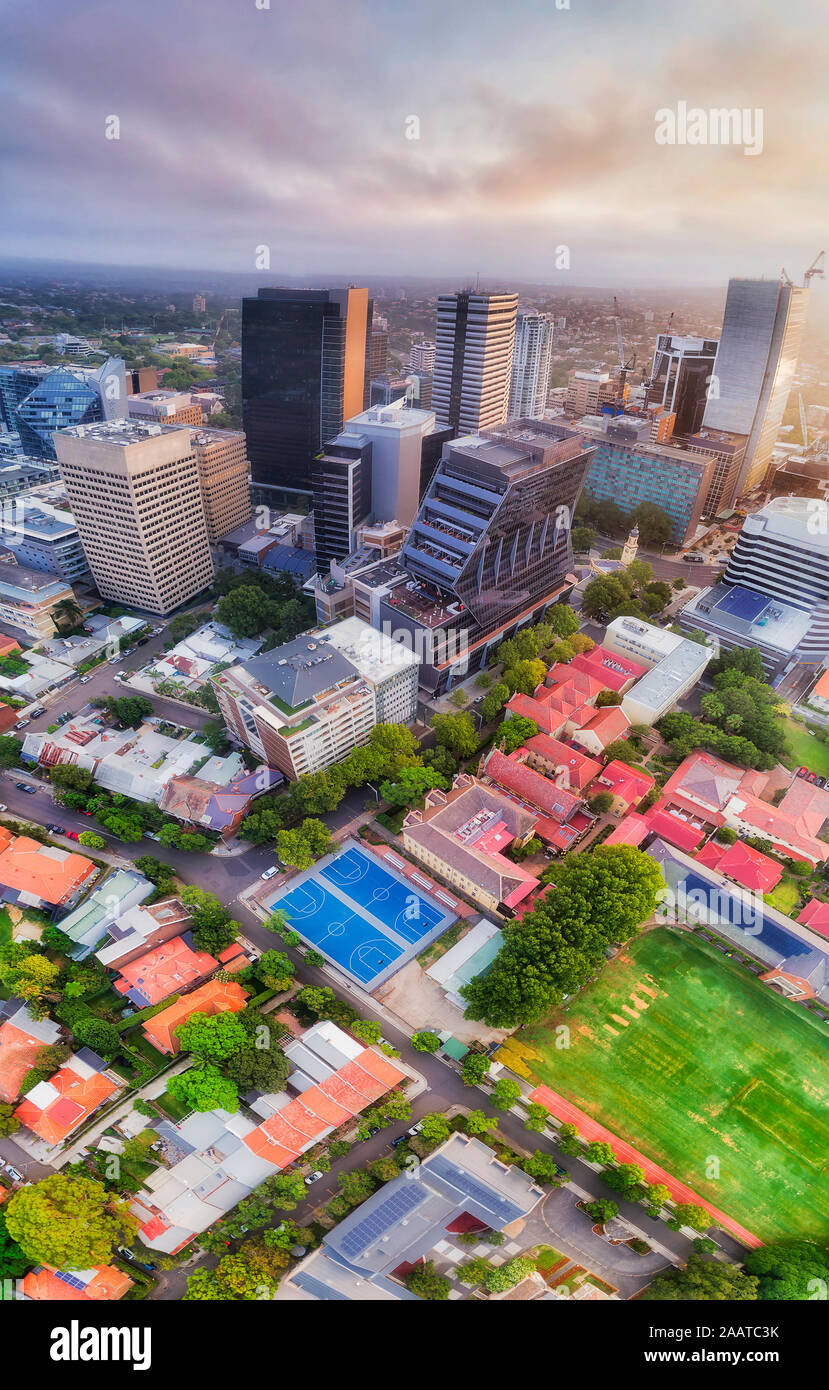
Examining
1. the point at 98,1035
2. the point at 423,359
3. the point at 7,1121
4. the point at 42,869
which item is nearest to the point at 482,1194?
the point at 98,1035

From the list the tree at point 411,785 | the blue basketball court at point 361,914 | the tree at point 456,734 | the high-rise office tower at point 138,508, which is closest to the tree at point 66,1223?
the blue basketball court at point 361,914

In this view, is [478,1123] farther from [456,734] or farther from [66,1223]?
[456,734]

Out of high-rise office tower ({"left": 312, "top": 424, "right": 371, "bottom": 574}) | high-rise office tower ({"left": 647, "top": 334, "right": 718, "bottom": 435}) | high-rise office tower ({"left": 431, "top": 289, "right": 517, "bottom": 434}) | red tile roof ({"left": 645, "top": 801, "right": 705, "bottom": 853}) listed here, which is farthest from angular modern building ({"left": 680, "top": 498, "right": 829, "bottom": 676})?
high-rise office tower ({"left": 647, "top": 334, "right": 718, "bottom": 435})

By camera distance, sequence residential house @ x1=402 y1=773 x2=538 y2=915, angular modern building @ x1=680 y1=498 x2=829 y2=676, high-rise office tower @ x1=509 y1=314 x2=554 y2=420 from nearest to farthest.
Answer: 1. residential house @ x1=402 y1=773 x2=538 y2=915
2. angular modern building @ x1=680 y1=498 x2=829 y2=676
3. high-rise office tower @ x1=509 y1=314 x2=554 y2=420

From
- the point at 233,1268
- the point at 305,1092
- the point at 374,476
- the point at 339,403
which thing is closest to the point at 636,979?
the point at 305,1092

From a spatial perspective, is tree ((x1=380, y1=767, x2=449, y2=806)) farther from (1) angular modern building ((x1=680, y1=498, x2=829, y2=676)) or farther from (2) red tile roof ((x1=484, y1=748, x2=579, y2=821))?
(1) angular modern building ((x1=680, y1=498, x2=829, y2=676))

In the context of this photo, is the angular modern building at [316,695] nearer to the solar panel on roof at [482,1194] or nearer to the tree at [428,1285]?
the solar panel on roof at [482,1194]
